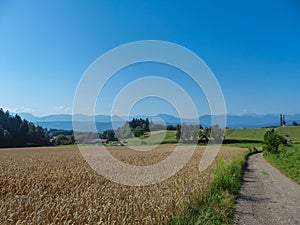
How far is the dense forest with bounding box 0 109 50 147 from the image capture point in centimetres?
7900

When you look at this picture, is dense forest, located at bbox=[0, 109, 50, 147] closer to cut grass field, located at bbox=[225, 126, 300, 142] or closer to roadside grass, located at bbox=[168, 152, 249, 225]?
cut grass field, located at bbox=[225, 126, 300, 142]

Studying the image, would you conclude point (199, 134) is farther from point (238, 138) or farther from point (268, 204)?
point (268, 204)

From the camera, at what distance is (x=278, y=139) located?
35656 mm

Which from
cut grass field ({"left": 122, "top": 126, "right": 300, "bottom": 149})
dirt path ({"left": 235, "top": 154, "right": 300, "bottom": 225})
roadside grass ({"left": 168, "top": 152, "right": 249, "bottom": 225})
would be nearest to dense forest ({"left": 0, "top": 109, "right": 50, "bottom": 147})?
cut grass field ({"left": 122, "top": 126, "right": 300, "bottom": 149})

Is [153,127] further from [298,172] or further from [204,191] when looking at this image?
[204,191]

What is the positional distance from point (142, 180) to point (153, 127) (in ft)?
184

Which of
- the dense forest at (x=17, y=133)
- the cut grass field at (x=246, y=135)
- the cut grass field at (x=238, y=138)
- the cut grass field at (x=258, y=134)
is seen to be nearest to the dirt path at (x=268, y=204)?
the cut grass field at (x=238, y=138)

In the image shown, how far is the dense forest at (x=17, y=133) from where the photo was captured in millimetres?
79000

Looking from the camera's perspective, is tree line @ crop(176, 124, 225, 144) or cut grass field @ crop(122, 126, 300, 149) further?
tree line @ crop(176, 124, 225, 144)

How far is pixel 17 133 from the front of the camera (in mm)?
83312

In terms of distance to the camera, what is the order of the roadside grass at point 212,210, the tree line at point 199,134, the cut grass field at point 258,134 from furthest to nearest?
the cut grass field at point 258,134
the tree line at point 199,134
the roadside grass at point 212,210

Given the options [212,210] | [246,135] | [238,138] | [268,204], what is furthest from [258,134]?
[212,210]

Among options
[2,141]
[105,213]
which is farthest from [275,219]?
[2,141]

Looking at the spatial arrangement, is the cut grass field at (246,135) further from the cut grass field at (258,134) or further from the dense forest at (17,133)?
Result: the dense forest at (17,133)
